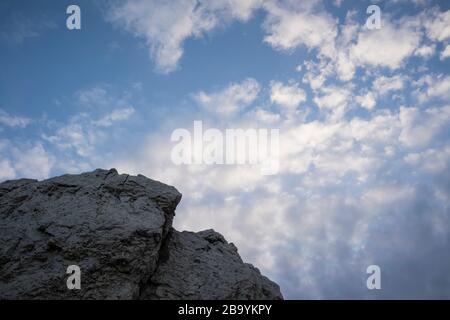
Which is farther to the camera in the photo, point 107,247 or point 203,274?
point 203,274

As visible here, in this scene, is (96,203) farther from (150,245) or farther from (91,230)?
(150,245)

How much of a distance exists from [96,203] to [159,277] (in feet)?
9.57

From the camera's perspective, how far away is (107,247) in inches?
368

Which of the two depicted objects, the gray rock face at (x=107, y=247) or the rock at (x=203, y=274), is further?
the rock at (x=203, y=274)

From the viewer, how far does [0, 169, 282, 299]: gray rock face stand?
29.8ft

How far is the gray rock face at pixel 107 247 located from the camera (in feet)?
29.8

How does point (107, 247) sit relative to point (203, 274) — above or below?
above

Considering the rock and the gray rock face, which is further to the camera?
the rock

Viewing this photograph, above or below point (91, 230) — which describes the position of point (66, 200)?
above

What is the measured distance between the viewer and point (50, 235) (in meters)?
9.68
